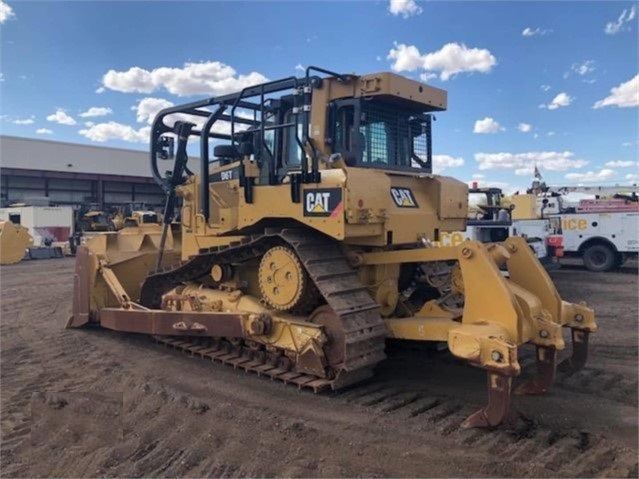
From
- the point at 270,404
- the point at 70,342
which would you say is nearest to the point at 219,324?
the point at 270,404

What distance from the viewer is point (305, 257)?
17.6 feet

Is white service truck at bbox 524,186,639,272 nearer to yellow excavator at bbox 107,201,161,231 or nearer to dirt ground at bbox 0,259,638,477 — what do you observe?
dirt ground at bbox 0,259,638,477

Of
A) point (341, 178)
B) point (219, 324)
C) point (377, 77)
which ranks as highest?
point (377, 77)

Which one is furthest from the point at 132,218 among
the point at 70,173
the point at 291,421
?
the point at 70,173

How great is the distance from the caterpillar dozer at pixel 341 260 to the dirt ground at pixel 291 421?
0.28 meters

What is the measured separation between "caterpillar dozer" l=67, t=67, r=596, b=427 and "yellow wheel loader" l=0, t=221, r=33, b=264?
16213 mm

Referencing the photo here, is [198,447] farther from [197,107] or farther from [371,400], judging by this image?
[197,107]

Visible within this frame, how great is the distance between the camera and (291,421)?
4.68 metres

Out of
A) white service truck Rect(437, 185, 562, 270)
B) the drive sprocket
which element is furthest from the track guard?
white service truck Rect(437, 185, 562, 270)

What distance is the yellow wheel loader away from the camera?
67.8ft

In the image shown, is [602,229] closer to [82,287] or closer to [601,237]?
[601,237]

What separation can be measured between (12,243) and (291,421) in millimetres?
20067

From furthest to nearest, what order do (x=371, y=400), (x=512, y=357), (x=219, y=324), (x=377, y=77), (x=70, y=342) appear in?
1. (x=70, y=342)
2. (x=219, y=324)
3. (x=377, y=77)
4. (x=371, y=400)
5. (x=512, y=357)

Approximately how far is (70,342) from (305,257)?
439cm
